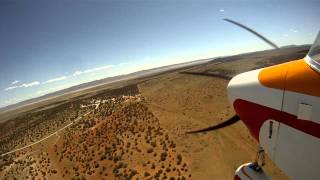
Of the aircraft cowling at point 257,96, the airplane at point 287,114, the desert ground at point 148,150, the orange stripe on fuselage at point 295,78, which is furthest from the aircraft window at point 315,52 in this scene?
the desert ground at point 148,150

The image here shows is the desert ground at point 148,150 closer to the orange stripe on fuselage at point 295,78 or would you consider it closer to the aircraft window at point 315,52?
the orange stripe on fuselage at point 295,78

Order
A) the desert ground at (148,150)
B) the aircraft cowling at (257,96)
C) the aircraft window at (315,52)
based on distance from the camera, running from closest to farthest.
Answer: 1. the aircraft window at (315,52)
2. the aircraft cowling at (257,96)
3. the desert ground at (148,150)

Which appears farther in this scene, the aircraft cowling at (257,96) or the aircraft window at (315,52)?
the aircraft cowling at (257,96)

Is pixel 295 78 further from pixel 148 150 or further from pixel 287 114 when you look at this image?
pixel 148 150

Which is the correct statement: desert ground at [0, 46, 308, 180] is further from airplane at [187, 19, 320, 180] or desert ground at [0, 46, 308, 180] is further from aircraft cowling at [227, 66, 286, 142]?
airplane at [187, 19, 320, 180]

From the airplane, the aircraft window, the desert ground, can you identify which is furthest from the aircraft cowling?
the desert ground

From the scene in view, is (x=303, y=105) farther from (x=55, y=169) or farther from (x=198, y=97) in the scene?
(x=198, y=97)

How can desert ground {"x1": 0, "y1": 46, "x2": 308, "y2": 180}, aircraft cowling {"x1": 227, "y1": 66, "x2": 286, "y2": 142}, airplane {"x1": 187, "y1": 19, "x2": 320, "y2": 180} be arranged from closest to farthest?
1. airplane {"x1": 187, "y1": 19, "x2": 320, "y2": 180}
2. aircraft cowling {"x1": 227, "y1": 66, "x2": 286, "y2": 142}
3. desert ground {"x1": 0, "y1": 46, "x2": 308, "y2": 180}

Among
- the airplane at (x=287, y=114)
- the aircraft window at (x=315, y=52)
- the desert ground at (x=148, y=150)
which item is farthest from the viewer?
the desert ground at (x=148, y=150)

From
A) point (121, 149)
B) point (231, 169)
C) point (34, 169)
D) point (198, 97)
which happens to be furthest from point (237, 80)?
point (198, 97)

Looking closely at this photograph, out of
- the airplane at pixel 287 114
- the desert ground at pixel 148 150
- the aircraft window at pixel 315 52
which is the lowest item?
the desert ground at pixel 148 150
